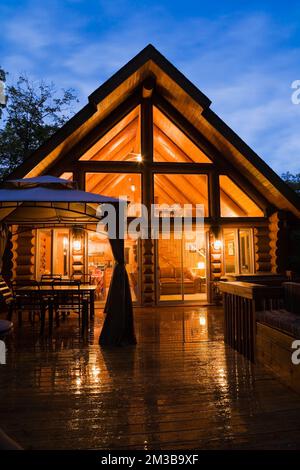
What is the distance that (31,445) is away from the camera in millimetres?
2336

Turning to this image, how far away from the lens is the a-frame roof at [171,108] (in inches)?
320

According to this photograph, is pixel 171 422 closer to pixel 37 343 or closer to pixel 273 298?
pixel 273 298

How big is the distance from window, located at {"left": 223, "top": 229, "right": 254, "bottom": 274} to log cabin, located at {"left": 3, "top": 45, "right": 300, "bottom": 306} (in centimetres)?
3

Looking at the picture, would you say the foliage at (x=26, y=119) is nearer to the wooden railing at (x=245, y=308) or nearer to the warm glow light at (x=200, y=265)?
the warm glow light at (x=200, y=265)

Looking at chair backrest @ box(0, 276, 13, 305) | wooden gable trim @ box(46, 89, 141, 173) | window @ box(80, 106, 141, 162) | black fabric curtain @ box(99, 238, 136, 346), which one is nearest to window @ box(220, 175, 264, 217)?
window @ box(80, 106, 141, 162)

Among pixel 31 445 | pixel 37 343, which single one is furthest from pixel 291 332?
pixel 37 343

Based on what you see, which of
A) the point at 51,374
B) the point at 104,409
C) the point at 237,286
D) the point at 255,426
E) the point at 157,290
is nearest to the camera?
the point at 255,426

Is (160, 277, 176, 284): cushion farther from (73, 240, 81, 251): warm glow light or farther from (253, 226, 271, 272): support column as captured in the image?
(73, 240, 81, 251): warm glow light

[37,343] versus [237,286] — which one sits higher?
[237,286]

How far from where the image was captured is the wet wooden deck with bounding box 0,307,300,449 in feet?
7.98

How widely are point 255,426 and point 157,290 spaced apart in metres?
6.84

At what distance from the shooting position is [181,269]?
9.84 m

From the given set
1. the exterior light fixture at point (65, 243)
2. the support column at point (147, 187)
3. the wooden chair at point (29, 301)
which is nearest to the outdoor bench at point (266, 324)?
the wooden chair at point (29, 301)

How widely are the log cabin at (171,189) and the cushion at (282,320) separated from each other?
5386 millimetres
